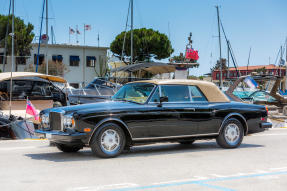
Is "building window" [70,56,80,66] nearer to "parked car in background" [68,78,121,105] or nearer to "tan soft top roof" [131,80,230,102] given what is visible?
"parked car in background" [68,78,121,105]

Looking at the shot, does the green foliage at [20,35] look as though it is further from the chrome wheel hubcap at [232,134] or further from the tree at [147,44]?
the chrome wheel hubcap at [232,134]

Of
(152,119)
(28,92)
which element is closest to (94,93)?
(28,92)

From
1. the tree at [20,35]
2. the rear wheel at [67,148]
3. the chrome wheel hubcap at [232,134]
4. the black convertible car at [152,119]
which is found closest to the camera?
the black convertible car at [152,119]

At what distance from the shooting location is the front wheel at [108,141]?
8.04m

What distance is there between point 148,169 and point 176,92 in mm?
2714

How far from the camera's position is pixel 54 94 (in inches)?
746

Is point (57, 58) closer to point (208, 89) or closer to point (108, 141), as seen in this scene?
point (208, 89)

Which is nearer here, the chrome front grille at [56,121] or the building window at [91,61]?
the chrome front grille at [56,121]

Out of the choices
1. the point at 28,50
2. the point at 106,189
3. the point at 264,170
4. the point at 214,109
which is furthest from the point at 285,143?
the point at 28,50

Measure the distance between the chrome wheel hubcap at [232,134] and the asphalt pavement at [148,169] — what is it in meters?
0.28

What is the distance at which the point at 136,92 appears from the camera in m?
9.34

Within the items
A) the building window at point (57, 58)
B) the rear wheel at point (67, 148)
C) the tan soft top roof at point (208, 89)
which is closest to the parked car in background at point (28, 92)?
the rear wheel at point (67, 148)

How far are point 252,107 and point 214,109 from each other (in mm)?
1278

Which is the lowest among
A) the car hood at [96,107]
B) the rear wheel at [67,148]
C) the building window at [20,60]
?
the rear wheel at [67,148]
